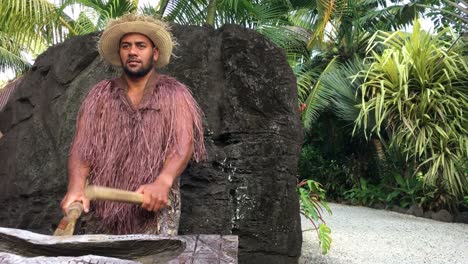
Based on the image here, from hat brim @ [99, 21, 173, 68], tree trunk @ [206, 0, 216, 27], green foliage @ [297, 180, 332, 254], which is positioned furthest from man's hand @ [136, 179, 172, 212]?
tree trunk @ [206, 0, 216, 27]

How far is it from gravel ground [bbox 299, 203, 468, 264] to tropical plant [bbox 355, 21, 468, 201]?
36.6 inches

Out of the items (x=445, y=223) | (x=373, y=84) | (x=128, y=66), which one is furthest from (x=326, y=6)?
(x=128, y=66)

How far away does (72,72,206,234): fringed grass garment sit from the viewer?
2123 millimetres

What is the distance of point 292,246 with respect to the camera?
337 cm

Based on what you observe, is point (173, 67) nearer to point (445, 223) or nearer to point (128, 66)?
point (128, 66)

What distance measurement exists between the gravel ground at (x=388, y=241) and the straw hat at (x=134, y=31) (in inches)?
122

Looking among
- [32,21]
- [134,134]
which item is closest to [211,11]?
[32,21]

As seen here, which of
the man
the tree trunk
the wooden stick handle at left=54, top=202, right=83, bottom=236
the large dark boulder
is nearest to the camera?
the wooden stick handle at left=54, top=202, right=83, bottom=236

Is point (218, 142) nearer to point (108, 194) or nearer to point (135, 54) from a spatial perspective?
point (135, 54)

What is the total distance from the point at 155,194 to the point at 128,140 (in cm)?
32

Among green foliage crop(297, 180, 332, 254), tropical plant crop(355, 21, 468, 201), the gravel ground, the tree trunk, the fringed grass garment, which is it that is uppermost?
the tree trunk

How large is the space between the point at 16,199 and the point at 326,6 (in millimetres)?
4323

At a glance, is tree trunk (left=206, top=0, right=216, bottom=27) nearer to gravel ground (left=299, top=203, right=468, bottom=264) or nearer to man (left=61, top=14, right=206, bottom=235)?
gravel ground (left=299, top=203, right=468, bottom=264)

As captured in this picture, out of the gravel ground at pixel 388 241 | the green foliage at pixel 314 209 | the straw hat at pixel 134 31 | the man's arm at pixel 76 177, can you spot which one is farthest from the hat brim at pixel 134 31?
the gravel ground at pixel 388 241
